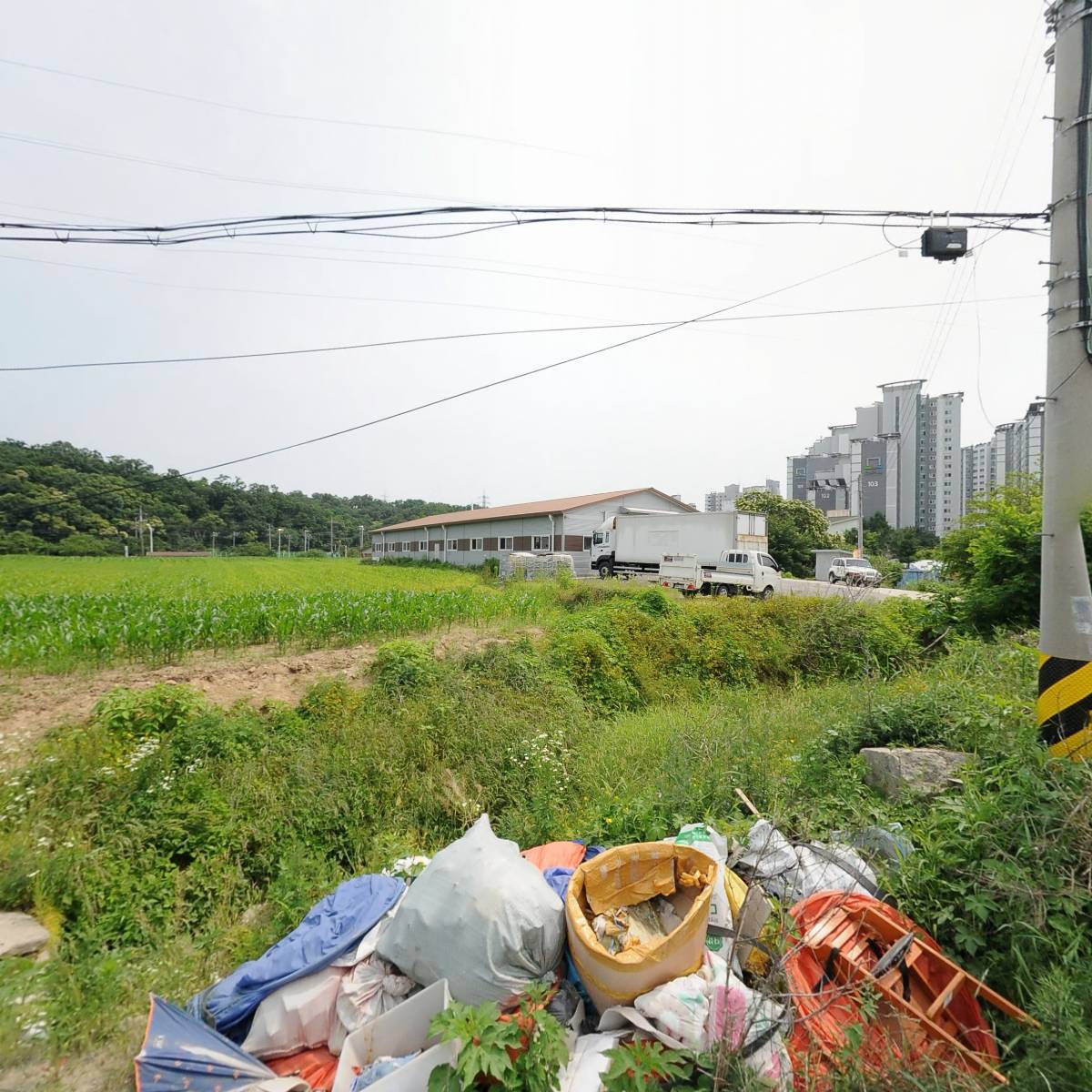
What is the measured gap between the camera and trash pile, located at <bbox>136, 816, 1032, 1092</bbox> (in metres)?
2.00

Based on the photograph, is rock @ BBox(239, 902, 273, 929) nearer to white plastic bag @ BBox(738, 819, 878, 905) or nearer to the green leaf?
the green leaf

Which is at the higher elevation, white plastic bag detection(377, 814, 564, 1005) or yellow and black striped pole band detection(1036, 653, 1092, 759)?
yellow and black striped pole band detection(1036, 653, 1092, 759)

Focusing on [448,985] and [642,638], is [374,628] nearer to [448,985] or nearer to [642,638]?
[642,638]

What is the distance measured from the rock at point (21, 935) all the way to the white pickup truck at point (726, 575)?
1549cm

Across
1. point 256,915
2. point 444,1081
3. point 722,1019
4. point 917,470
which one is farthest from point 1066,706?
point 917,470

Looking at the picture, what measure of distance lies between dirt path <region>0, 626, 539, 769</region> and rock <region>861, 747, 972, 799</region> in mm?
5889

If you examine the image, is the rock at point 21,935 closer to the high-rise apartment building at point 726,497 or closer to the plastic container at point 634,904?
the plastic container at point 634,904

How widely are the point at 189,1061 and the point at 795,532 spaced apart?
3553cm

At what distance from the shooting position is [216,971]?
3.08m

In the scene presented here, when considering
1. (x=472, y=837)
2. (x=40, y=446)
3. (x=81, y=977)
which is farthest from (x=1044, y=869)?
(x=40, y=446)

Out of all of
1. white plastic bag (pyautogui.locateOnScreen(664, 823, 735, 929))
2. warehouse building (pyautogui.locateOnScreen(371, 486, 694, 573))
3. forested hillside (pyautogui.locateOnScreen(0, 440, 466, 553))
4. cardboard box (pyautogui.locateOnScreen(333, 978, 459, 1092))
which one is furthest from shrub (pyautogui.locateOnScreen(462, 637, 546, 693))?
warehouse building (pyautogui.locateOnScreen(371, 486, 694, 573))

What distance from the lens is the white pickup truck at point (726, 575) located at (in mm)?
17344

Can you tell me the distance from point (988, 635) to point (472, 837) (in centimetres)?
966

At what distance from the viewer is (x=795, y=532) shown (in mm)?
33500
